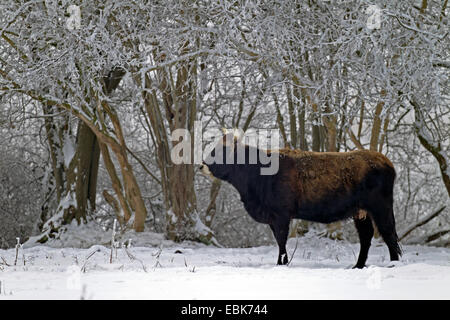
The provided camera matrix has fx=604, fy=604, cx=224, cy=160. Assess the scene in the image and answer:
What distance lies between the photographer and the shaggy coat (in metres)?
7.84

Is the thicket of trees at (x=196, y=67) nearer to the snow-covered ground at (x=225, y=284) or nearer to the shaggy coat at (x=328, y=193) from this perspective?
the shaggy coat at (x=328, y=193)

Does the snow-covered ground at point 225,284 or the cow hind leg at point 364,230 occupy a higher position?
the cow hind leg at point 364,230

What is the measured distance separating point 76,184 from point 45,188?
4.03 metres

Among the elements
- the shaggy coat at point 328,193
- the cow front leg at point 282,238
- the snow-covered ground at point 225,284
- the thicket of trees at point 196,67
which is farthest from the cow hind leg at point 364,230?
the snow-covered ground at point 225,284

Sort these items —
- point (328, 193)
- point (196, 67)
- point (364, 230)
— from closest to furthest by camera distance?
point (328, 193) → point (364, 230) → point (196, 67)

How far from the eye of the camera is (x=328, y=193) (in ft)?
25.9

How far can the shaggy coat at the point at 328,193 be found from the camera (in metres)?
7.84

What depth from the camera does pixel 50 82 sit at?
10750 mm

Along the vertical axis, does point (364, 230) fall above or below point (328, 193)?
below

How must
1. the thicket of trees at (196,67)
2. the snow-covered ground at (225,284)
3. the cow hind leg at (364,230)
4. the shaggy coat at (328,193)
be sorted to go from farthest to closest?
the thicket of trees at (196,67), the cow hind leg at (364,230), the shaggy coat at (328,193), the snow-covered ground at (225,284)

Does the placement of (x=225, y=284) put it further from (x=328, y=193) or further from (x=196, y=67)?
(x=196, y=67)

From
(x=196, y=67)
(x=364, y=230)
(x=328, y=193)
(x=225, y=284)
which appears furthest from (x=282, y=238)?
(x=196, y=67)

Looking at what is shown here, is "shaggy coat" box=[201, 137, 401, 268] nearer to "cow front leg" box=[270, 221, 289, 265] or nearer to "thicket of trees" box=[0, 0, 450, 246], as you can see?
"cow front leg" box=[270, 221, 289, 265]
